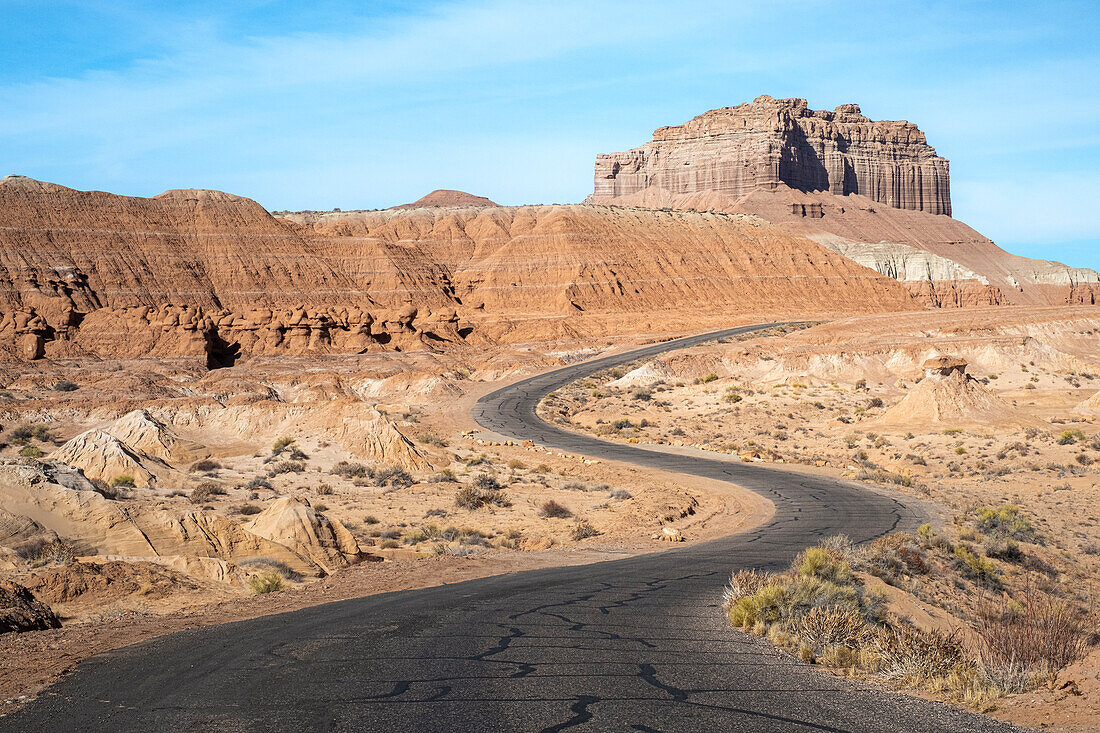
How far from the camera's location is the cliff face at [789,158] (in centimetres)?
16975

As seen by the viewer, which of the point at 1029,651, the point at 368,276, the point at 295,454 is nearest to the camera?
the point at 1029,651

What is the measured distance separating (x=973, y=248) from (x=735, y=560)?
174 m

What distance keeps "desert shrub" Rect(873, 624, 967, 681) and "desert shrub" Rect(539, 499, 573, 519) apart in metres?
16.1

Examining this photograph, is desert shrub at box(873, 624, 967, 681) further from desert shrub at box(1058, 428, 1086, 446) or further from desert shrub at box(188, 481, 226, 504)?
desert shrub at box(1058, 428, 1086, 446)

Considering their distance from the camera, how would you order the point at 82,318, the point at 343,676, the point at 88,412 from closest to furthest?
the point at 343,676 < the point at 88,412 < the point at 82,318

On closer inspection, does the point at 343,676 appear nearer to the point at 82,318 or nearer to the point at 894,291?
the point at 82,318

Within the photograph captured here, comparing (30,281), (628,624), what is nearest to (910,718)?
(628,624)

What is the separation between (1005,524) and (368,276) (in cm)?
8205

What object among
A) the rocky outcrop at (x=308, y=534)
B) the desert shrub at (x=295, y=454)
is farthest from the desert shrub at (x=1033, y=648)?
the desert shrub at (x=295, y=454)

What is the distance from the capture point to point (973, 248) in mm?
166375

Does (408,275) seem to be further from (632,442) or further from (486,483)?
(486,483)

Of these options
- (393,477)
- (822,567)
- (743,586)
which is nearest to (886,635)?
(743,586)

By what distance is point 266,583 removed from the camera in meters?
14.0

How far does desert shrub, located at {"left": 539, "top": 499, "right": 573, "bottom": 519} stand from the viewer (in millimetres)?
24562
